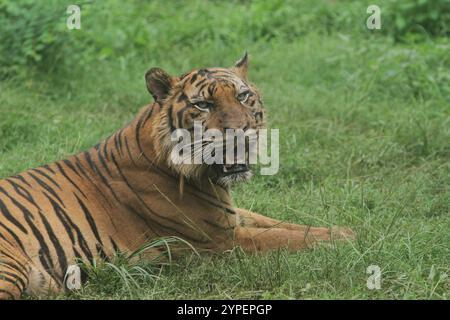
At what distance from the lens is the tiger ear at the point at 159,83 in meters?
4.91

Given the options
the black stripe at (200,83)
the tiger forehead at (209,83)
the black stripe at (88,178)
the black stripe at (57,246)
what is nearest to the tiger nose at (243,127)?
the tiger forehead at (209,83)

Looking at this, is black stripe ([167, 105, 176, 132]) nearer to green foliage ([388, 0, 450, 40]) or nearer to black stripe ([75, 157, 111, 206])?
black stripe ([75, 157, 111, 206])

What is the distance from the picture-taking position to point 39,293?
14.6 feet

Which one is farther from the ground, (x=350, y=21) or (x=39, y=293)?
(x=350, y=21)

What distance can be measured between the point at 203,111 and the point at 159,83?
31 centimetres

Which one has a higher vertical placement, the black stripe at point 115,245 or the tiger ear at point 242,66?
the tiger ear at point 242,66

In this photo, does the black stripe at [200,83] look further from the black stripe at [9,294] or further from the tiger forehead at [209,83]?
the black stripe at [9,294]

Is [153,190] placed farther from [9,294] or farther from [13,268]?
[9,294]

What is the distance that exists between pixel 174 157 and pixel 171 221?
0.34 metres

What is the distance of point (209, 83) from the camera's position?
4875mm

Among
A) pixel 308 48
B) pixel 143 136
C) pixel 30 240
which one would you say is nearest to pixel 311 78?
pixel 308 48

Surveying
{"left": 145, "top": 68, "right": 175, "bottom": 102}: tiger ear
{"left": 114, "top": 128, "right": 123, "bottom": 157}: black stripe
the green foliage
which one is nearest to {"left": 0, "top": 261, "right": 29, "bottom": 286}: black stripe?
{"left": 114, "top": 128, "right": 123, "bottom": 157}: black stripe

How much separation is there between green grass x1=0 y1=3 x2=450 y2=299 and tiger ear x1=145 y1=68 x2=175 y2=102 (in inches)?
34.7
